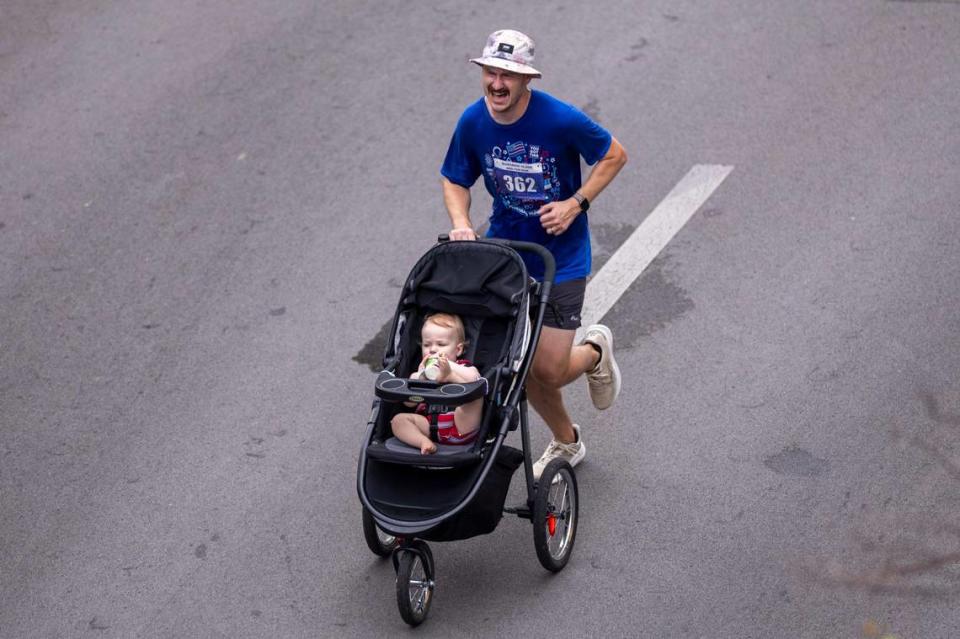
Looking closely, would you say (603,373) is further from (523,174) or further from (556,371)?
(523,174)

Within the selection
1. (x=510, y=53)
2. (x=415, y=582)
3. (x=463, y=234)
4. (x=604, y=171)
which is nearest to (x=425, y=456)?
(x=415, y=582)

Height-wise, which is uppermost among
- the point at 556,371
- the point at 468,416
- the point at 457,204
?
the point at 457,204

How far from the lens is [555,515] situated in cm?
570

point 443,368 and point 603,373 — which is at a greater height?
point 443,368

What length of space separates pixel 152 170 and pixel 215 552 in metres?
3.84

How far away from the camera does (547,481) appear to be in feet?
18.0

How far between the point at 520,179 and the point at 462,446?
131 centimetres

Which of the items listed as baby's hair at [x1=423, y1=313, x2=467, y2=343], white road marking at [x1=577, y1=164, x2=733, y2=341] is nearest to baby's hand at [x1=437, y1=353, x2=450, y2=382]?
baby's hair at [x1=423, y1=313, x2=467, y2=343]

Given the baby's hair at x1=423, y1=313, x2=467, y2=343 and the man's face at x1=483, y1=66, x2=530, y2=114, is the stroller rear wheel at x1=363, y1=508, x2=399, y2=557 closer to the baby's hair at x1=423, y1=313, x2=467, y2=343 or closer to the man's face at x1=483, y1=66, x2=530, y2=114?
the baby's hair at x1=423, y1=313, x2=467, y2=343

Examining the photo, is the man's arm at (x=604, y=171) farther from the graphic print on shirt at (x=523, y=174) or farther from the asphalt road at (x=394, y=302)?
the asphalt road at (x=394, y=302)

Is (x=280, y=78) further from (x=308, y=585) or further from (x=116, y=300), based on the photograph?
(x=308, y=585)

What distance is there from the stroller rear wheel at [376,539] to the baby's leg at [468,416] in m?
0.55

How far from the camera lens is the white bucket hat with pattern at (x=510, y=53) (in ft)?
18.1

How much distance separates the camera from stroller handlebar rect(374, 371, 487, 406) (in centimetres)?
510
